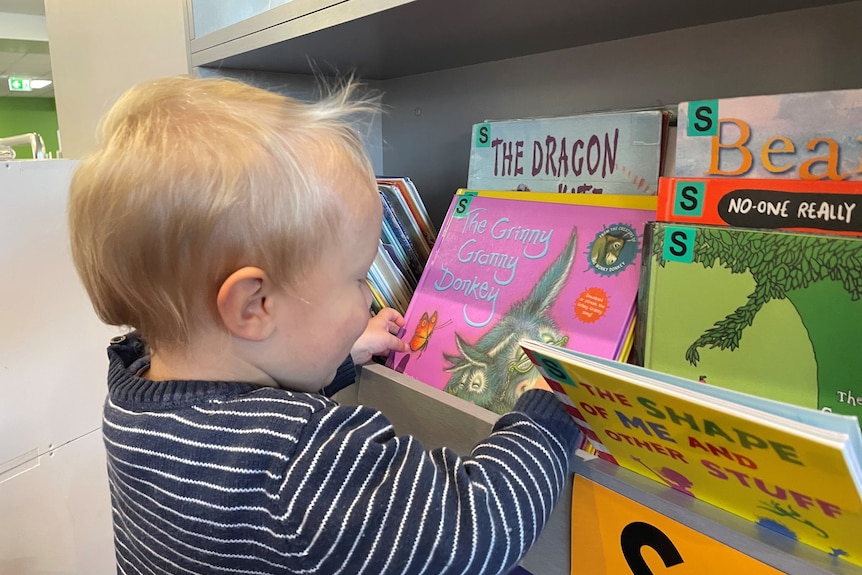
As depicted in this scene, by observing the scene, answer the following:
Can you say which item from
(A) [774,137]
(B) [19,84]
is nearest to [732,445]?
(A) [774,137]

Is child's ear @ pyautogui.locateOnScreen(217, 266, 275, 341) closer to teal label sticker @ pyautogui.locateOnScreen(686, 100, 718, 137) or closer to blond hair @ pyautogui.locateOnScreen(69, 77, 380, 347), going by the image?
blond hair @ pyautogui.locateOnScreen(69, 77, 380, 347)

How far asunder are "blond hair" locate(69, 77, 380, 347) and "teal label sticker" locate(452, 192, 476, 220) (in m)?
0.24

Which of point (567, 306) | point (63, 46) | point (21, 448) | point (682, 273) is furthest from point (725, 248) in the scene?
point (63, 46)

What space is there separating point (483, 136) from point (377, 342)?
30 centimetres

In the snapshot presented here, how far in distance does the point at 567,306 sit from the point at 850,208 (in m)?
0.26

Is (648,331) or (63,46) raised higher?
(63,46)

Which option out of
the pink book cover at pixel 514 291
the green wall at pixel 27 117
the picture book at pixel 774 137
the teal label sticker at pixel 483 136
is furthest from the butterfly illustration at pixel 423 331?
the green wall at pixel 27 117

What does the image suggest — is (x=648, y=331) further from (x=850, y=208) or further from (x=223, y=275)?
(x=223, y=275)

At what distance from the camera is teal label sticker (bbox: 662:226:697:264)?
1.57 ft

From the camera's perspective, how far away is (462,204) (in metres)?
0.77

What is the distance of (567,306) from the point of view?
0.60 m

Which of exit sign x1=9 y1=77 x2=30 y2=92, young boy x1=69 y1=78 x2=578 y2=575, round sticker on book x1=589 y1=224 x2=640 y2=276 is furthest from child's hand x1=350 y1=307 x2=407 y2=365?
exit sign x1=9 y1=77 x2=30 y2=92

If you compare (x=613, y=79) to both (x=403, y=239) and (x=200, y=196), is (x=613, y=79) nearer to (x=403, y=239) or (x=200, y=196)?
(x=403, y=239)

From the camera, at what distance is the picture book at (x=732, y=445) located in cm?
32
